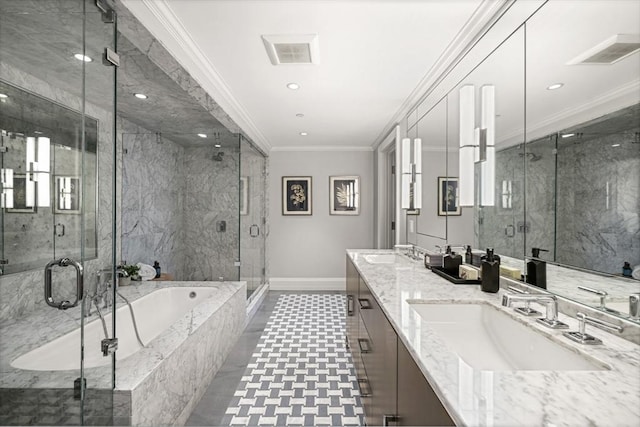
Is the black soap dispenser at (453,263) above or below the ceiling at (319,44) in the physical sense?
below

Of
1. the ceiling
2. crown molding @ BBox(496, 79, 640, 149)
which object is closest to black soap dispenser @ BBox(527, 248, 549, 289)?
crown molding @ BBox(496, 79, 640, 149)

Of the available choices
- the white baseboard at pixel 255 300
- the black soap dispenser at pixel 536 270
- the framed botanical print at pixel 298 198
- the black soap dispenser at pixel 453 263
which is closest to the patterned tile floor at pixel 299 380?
the white baseboard at pixel 255 300

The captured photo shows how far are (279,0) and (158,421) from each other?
2.26 m

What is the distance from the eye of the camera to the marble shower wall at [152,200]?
385cm

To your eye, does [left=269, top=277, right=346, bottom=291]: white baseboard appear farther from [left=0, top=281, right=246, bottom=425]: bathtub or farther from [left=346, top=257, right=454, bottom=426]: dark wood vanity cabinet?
[left=346, top=257, right=454, bottom=426]: dark wood vanity cabinet

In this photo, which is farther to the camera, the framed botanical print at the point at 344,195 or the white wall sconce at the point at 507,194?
the framed botanical print at the point at 344,195

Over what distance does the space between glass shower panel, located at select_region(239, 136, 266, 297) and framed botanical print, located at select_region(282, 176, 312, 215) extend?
0.39 metres

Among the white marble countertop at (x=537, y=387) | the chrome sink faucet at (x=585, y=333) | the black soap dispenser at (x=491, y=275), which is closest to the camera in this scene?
the white marble countertop at (x=537, y=387)

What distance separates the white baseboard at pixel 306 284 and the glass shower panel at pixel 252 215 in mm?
389

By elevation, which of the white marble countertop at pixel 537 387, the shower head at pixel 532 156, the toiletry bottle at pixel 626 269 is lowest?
the white marble countertop at pixel 537 387

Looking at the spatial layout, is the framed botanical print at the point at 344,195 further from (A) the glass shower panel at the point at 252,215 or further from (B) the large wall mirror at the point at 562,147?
(B) the large wall mirror at the point at 562,147

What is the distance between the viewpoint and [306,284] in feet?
19.4

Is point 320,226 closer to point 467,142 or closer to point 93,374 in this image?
point 467,142

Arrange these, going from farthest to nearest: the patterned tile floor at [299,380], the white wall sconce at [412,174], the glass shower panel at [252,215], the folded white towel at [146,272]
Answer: the glass shower panel at [252,215] < the folded white towel at [146,272] < the white wall sconce at [412,174] < the patterned tile floor at [299,380]
